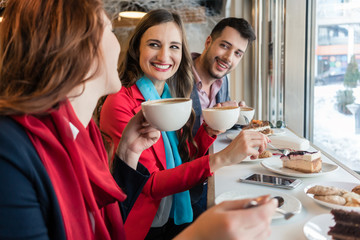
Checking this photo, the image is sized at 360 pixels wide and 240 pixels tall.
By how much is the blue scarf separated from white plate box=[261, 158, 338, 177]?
0.45 metres

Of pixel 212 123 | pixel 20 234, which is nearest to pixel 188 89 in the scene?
pixel 212 123

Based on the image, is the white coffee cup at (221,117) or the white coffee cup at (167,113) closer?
the white coffee cup at (167,113)

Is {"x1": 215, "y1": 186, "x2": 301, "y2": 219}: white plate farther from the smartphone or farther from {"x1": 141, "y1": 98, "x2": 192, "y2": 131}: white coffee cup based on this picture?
{"x1": 141, "y1": 98, "x2": 192, "y2": 131}: white coffee cup

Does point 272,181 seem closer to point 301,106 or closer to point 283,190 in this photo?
point 283,190

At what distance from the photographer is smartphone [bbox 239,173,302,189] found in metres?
1.03

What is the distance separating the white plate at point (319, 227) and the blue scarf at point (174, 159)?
831 millimetres

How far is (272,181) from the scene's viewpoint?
107 centimetres

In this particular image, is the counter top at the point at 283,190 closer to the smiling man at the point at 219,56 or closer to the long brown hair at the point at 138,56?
the long brown hair at the point at 138,56

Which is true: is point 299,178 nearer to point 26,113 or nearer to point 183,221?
point 183,221

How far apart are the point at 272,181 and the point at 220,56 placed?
5.98 ft

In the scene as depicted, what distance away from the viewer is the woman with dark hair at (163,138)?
1246mm

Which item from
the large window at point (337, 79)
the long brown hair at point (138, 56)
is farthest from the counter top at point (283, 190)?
the large window at point (337, 79)

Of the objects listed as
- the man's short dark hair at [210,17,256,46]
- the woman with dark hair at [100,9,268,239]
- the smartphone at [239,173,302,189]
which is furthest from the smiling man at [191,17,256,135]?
the smartphone at [239,173,302,189]

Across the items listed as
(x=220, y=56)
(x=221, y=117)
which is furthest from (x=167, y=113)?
(x=220, y=56)
